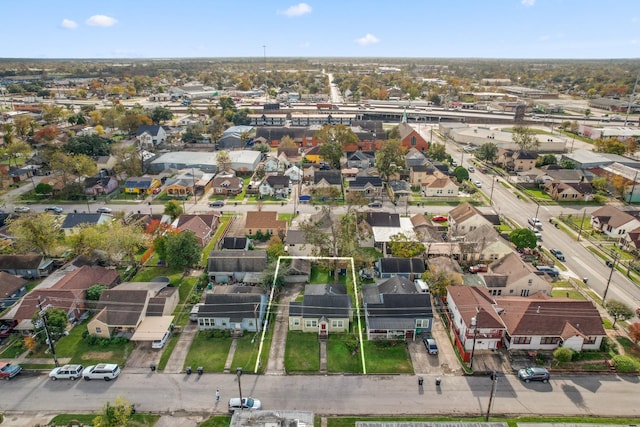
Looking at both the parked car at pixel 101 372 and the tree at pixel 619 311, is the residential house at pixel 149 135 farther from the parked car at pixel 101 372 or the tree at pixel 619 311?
the tree at pixel 619 311

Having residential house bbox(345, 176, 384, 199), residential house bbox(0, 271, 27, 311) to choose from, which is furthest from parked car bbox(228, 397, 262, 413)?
residential house bbox(345, 176, 384, 199)

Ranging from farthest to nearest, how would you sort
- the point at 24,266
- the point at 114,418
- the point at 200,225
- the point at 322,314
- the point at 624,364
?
the point at 200,225, the point at 24,266, the point at 322,314, the point at 624,364, the point at 114,418

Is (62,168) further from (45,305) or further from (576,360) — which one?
(576,360)

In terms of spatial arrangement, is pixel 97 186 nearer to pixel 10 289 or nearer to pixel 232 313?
pixel 10 289

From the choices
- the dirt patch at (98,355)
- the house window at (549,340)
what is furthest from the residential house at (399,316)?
the dirt patch at (98,355)

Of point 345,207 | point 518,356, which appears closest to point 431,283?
point 518,356

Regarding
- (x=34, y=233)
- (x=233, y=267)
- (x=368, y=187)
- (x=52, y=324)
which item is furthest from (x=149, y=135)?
(x=52, y=324)
